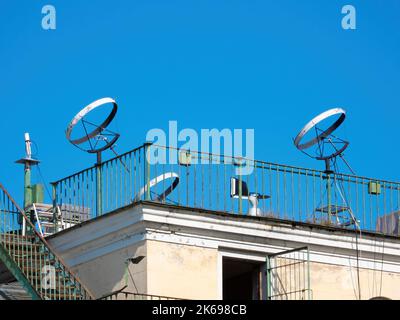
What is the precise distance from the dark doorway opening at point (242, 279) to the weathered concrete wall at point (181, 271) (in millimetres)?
905

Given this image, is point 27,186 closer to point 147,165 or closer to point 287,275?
point 147,165

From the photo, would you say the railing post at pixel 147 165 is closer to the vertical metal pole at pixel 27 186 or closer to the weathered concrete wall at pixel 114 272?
the weathered concrete wall at pixel 114 272

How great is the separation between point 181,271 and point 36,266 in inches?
126

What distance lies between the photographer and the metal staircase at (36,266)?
119ft

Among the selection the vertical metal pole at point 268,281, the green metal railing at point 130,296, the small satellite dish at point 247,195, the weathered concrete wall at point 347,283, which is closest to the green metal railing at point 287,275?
the vertical metal pole at point 268,281

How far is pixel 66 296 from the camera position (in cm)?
3628

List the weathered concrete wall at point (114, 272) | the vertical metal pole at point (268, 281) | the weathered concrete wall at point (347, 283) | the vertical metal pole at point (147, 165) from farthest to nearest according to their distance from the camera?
1. the weathered concrete wall at point (347, 283)
2. the vertical metal pole at point (268, 281)
3. the vertical metal pole at point (147, 165)
4. the weathered concrete wall at point (114, 272)

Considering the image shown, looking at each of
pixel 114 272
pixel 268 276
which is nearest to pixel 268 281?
pixel 268 276

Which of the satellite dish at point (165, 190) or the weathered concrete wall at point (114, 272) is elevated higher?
the satellite dish at point (165, 190)

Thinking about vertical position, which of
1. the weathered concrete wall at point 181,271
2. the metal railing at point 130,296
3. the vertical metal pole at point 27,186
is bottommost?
the metal railing at point 130,296

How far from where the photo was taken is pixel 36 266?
36.9 metres

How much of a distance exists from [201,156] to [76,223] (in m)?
3.81
